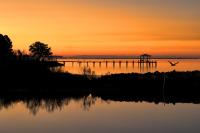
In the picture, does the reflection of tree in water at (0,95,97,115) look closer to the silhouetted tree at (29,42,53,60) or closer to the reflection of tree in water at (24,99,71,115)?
the reflection of tree in water at (24,99,71,115)

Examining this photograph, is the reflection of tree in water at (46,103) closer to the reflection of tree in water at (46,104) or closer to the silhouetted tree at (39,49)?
the reflection of tree in water at (46,104)

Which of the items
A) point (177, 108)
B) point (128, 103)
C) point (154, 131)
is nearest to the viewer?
point (154, 131)

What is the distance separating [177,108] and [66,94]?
1536cm

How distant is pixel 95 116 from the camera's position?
128 ft

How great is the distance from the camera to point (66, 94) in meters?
54.5

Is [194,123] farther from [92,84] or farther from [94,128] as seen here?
[92,84]

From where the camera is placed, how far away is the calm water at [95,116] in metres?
32.7

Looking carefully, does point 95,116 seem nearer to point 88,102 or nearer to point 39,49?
point 88,102

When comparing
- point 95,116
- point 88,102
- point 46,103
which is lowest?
point 95,116

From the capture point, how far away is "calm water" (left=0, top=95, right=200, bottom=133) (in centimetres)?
3266

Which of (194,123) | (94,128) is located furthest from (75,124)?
(194,123)

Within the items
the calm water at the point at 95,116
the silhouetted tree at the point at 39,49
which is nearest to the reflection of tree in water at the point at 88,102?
A: the calm water at the point at 95,116

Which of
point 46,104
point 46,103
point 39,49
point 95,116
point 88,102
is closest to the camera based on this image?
point 95,116

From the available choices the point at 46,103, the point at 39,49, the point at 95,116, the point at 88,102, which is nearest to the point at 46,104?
the point at 46,103
